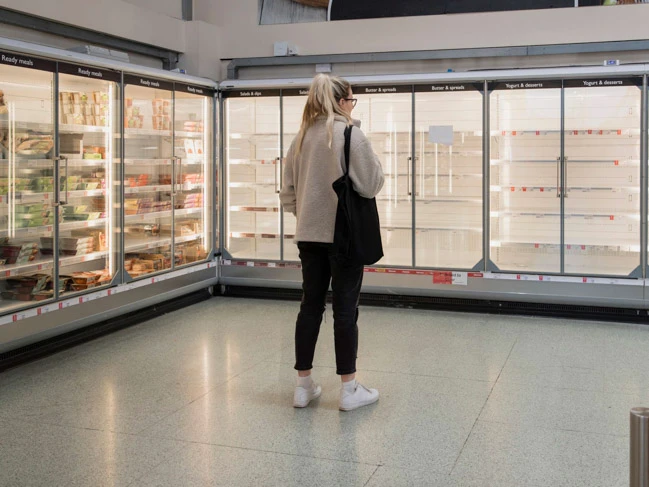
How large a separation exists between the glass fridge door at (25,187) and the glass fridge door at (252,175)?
260 cm

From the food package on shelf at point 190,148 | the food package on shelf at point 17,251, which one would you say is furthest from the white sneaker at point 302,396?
the food package on shelf at point 190,148

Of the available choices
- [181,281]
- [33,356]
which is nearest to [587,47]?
[181,281]

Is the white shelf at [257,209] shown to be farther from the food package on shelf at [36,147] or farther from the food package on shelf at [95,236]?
the food package on shelf at [36,147]

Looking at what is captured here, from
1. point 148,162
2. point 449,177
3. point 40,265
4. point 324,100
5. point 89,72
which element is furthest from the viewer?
point 449,177

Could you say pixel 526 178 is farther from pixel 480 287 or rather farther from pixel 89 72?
pixel 89 72

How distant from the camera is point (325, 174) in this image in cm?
426

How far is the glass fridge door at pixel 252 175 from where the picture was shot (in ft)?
27.2

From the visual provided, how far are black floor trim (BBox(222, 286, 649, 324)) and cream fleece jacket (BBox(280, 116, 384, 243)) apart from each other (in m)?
3.53

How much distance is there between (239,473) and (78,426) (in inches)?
44.1

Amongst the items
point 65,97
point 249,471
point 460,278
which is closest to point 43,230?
Answer: point 65,97

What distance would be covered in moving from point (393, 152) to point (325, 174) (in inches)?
150

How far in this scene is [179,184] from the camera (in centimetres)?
765

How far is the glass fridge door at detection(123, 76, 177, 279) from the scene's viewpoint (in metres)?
6.96

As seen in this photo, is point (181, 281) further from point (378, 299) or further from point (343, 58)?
point (343, 58)
